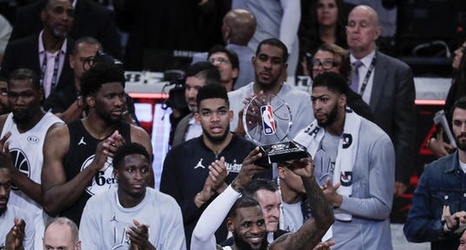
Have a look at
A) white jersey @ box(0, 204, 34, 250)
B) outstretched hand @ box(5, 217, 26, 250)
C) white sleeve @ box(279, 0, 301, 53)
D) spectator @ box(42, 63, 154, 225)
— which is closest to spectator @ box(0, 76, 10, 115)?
spectator @ box(42, 63, 154, 225)

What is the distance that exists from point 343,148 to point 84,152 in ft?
6.30

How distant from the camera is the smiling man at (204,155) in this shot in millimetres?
10820

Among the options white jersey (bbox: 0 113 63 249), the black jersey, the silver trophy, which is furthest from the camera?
white jersey (bbox: 0 113 63 249)

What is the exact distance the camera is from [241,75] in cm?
1337

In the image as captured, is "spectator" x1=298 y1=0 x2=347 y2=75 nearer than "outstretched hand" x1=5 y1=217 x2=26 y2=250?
No

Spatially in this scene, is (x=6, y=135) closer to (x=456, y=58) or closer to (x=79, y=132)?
(x=79, y=132)

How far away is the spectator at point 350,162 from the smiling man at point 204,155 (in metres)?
0.65

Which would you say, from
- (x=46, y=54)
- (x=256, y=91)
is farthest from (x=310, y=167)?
(x=46, y=54)

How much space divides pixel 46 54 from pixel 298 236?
13.9ft

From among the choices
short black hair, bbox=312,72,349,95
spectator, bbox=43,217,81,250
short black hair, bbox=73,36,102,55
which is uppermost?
short black hair, bbox=73,36,102,55

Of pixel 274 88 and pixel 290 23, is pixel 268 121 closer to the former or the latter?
pixel 274 88

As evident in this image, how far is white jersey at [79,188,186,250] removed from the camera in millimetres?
10273

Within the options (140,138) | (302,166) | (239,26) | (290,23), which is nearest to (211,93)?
(140,138)

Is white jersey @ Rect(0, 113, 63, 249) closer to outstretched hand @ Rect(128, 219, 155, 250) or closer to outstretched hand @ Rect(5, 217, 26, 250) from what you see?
outstretched hand @ Rect(5, 217, 26, 250)
